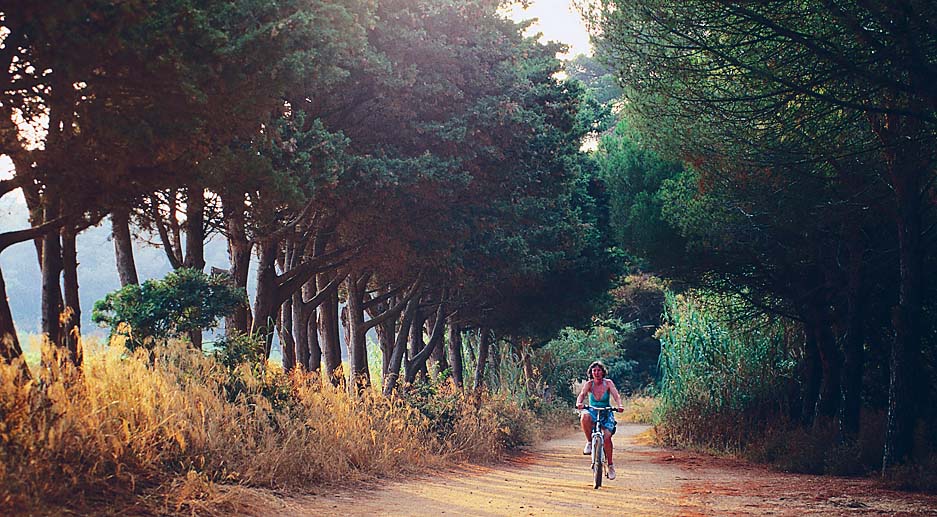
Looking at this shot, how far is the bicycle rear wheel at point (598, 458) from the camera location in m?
13.6

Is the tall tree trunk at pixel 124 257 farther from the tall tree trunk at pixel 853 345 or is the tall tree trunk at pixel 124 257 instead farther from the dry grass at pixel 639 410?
the dry grass at pixel 639 410

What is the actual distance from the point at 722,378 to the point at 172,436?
55.5 feet

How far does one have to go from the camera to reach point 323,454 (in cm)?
1155

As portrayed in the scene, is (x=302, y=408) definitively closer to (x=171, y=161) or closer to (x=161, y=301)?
(x=161, y=301)

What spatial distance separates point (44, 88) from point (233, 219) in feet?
24.4

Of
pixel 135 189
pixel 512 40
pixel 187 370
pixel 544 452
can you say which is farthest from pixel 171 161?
pixel 544 452

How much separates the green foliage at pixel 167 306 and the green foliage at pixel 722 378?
13.6 m

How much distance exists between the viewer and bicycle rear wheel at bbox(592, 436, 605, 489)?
13.6m

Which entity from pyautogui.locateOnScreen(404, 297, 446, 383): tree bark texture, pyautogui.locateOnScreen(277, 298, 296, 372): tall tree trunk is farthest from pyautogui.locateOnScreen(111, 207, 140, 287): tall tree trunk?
pyautogui.locateOnScreen(404, 297, 446, 383): tree bark texture

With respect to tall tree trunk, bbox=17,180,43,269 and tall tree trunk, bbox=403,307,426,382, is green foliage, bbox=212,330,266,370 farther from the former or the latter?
tall tree trunk, bbox=403,307,426,382

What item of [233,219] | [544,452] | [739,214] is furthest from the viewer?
[544,452]

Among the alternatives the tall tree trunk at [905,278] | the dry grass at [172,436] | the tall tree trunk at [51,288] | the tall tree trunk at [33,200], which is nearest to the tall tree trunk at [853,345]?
Result: the tall tree trunk at [905,278]

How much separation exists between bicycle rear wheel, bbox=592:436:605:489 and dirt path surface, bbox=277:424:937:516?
0.21 meters

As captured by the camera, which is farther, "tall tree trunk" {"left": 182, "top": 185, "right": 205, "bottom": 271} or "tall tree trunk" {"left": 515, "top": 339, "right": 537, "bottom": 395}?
"tall tree trunk" {"left": 515, "top": 339, "right": 537, "bottom": 395}
